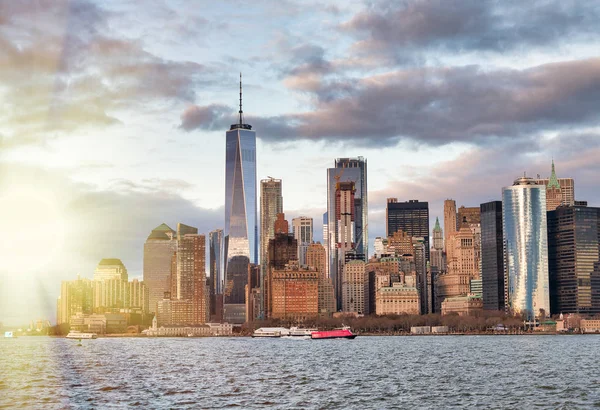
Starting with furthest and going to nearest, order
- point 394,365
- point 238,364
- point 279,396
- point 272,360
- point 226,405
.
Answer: point 272,360 < point 238,364 < point 394,365 < point 279,396 < point 226,405

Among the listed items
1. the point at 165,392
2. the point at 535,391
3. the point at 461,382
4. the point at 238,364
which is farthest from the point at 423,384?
the point at 238,364

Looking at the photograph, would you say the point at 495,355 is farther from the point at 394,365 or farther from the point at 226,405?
the point at 226,405

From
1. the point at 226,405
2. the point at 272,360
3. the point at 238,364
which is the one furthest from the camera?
the point at 272,360

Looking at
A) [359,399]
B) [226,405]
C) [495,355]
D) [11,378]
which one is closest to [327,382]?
[359,399]

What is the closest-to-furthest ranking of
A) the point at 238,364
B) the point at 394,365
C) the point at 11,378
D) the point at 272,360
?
the point at 11,378, the point at 394,365, the point at 238,364, the point at 272,360

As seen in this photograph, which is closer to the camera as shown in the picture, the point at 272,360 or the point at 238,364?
the point at 238,364

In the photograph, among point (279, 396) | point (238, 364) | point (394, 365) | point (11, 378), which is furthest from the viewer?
point (238, 364)

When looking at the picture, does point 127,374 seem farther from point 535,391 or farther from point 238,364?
point 535,391

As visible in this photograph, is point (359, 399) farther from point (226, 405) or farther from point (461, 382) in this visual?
point (461, 382)

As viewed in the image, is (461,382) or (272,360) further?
(272,360)
